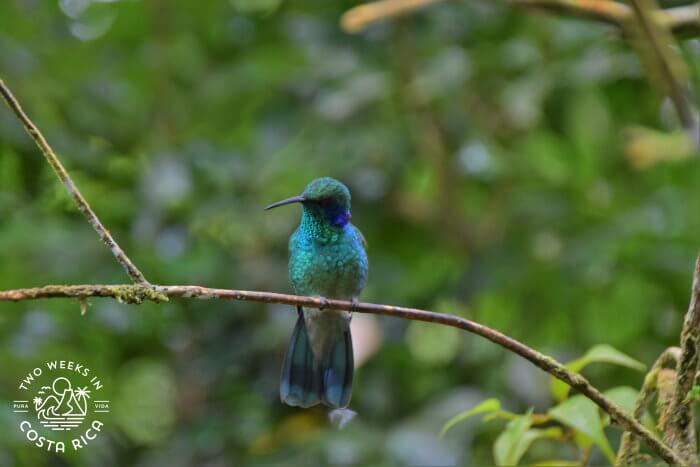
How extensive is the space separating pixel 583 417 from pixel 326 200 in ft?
2.62

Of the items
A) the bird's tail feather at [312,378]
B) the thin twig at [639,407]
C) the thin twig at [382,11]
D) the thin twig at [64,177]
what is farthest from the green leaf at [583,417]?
the thin twig at [382,11]

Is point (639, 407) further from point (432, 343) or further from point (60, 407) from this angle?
point (432, 343)

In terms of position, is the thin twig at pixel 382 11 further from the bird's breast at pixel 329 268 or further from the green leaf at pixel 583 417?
the green leaf at pixel 583 417

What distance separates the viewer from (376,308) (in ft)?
4.81

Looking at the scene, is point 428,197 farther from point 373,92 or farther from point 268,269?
point 268,269

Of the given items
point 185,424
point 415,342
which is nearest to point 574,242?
point 415,342

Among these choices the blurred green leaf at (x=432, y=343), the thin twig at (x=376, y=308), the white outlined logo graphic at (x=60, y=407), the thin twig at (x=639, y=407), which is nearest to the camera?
the thin twig at (x=376, y=308)

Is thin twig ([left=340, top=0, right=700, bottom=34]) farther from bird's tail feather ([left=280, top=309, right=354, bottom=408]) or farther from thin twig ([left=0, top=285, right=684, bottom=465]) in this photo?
thin twig ([left=0, top=285, right=684, bottom=465])

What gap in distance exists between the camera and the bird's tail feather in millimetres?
2064

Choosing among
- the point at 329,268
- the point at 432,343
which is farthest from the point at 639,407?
the point at 432,343

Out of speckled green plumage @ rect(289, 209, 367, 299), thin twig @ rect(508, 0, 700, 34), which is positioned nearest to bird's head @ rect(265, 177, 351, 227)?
speckled green plumage @ rect(289, 209, 367, 299)

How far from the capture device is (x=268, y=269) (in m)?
4.36

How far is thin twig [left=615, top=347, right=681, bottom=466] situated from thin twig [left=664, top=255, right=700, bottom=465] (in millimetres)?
133

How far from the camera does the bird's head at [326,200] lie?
2107 mm
